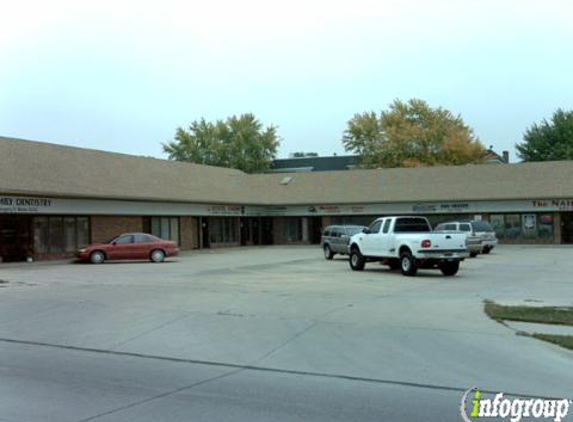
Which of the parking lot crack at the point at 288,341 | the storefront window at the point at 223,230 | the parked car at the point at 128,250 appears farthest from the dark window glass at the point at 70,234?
the parking lot crack at the point at 288,341

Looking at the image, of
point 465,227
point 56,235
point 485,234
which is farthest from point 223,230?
point 485,234

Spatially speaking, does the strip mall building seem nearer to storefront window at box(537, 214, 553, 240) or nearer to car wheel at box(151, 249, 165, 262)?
storefront window at box(537, 214, 553, 240)

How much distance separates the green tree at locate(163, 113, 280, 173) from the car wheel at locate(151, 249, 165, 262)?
153 ft

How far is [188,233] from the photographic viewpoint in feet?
151

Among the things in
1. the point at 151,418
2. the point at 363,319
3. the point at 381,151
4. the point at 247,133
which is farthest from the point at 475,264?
the point at 247,133

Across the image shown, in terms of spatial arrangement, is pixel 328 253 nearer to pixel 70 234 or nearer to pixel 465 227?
pixel 465 227

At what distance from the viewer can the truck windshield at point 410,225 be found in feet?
77.5

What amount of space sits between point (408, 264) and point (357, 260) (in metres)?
3.32

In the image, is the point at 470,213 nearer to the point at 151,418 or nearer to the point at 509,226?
the point at 509,226

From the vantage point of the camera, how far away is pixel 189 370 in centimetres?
892

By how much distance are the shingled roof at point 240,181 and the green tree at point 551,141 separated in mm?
19068

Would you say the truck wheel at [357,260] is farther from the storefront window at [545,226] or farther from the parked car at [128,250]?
the storefront window at [545,226]

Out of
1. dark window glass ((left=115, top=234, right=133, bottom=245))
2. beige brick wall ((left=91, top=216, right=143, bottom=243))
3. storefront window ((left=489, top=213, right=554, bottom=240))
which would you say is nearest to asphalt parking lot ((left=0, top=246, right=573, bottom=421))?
dark window glass ((left=115, top=234, right=133, bottom=245))

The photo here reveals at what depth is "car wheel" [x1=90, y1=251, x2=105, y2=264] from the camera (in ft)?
107
